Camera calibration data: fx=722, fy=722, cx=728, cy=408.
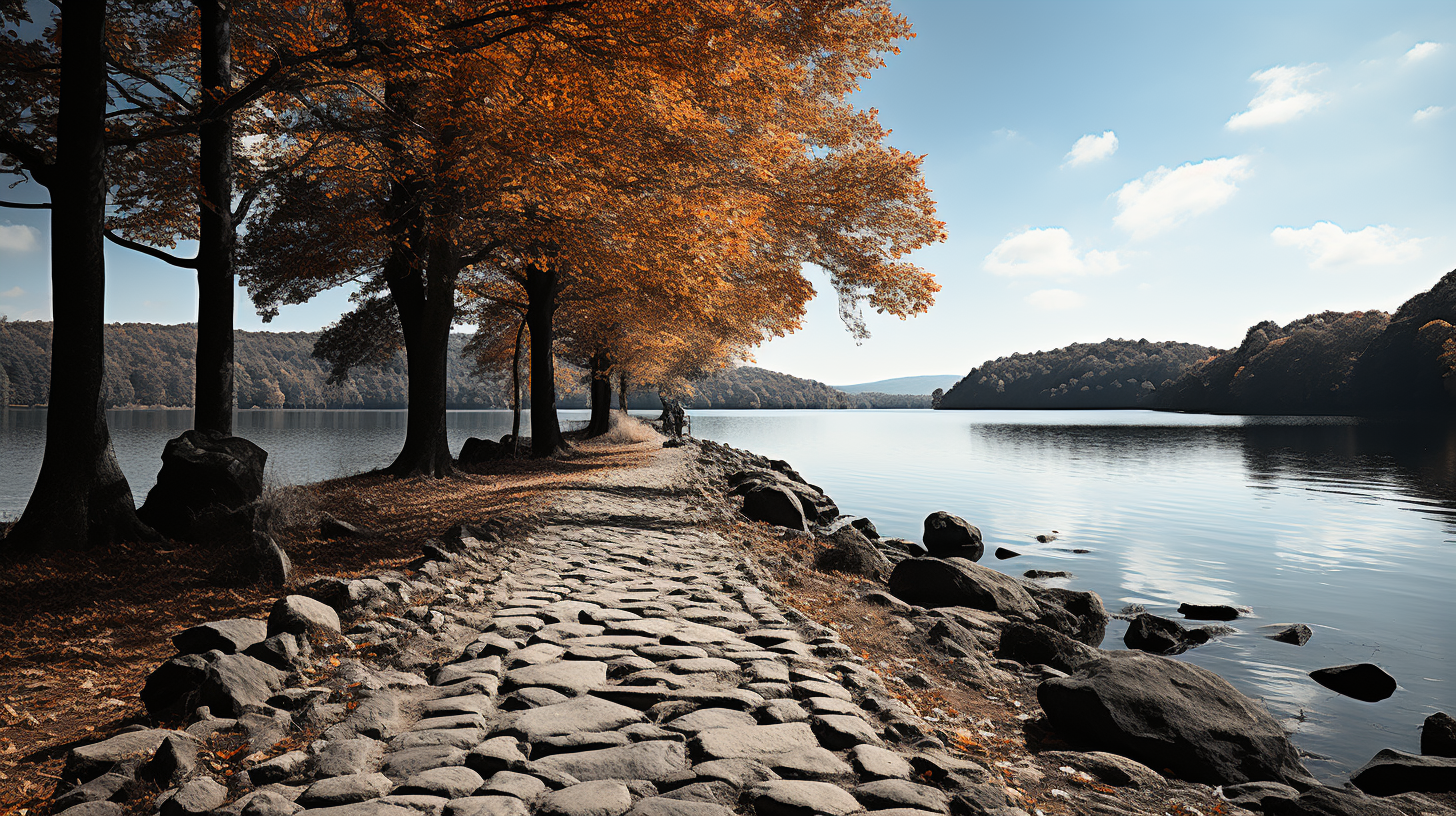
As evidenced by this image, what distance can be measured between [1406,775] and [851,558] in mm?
5215

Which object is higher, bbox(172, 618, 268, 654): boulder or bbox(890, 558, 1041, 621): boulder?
bbox(172, 618, 268, 654): boulder

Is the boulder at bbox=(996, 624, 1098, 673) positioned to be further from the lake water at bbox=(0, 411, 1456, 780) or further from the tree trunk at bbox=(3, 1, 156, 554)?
the tree trunk at bbox=(3, 1, 156, 554)

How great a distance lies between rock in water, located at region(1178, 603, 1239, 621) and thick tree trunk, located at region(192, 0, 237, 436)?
1350 cm

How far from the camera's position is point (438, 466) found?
14195 mm

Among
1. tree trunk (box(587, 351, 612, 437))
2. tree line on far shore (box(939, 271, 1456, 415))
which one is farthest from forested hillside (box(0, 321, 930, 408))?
tree line on far shore (box(939, 271, 1456, 415))

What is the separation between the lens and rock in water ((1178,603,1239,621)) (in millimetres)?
10336

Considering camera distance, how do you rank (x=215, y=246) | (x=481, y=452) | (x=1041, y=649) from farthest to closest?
1. (x=481, y=452)
2. (x=215, y=246)
3. (x=1041, y=649)

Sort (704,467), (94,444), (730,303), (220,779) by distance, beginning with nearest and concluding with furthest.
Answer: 1. (220,779)
2. (94,444)
3. (730,303)
4. (704,467)

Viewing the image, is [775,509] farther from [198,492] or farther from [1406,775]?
[1406,775]

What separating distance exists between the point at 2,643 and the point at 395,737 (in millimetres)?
3599

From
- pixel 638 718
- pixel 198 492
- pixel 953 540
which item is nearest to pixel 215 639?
pixel 638 718

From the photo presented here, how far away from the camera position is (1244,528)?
17391 mm

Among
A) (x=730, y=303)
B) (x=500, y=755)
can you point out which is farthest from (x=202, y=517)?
(x=730, y=303)

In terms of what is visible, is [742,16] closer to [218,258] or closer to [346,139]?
[346,139]
